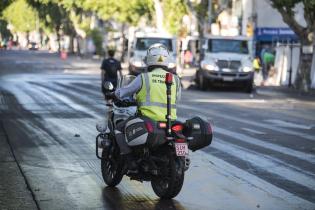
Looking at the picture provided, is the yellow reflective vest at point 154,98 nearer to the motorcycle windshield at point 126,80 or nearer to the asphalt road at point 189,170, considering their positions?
the motorcycle windshield at point 126,80

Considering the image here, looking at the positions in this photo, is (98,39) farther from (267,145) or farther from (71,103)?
(267,145)

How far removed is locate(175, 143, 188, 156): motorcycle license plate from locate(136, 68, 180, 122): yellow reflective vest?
50 centimetres

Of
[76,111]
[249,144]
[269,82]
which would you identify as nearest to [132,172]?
[249,144]

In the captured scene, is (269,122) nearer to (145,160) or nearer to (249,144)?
(249,144)

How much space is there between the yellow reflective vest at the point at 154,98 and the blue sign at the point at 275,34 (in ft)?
120

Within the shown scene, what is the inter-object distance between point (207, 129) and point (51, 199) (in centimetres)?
187

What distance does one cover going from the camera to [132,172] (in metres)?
8.16

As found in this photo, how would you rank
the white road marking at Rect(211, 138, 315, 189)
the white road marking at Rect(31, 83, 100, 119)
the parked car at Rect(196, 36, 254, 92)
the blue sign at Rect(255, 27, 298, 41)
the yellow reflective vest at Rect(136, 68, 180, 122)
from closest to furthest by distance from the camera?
the yellow reflective vest at Rect(136, 68, 180, 122) → the white road marking at Rect(211, 138, 315, 189) → the white road marking at Rect(31, 83, 100, 119) → the parked car at Rect(196, 36, 254, 92) → the blue sign at Rect(255, 27, 298, 41)

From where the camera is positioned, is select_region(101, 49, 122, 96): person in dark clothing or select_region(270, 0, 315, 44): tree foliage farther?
select_region(270, 0, 315, 44): tree foliage

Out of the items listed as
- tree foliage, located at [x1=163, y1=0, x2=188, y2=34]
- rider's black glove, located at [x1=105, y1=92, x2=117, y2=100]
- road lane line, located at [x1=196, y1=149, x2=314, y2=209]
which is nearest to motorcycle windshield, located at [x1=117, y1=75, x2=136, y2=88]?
rider's black glove, located at [x1=105, y1=92, x2=117, y2=100]

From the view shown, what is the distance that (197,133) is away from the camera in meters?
7.79

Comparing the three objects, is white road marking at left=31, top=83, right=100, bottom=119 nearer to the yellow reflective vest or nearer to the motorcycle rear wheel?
the motorcycle rear wheel

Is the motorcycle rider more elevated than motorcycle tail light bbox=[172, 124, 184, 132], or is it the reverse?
the motorcycle rider

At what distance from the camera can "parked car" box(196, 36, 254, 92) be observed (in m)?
30.7
